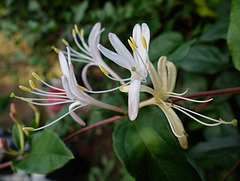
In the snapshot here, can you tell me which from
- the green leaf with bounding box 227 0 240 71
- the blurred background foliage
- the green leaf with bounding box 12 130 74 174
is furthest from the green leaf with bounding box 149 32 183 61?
the green leaf with bounding box 12 130 74 174

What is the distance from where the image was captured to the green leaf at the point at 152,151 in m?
0.41

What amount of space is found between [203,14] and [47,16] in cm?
76

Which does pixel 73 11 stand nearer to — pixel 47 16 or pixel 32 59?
pixel 47 16

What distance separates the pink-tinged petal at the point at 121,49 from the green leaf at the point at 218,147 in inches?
16.6

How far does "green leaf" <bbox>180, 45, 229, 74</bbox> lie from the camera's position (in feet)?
2.60

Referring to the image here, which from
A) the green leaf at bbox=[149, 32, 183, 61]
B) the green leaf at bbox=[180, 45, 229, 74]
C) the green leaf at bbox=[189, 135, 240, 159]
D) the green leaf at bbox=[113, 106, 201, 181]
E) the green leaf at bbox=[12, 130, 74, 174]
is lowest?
the green leaf at bbox=[189, 135, 240, 159]

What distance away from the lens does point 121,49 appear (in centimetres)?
39

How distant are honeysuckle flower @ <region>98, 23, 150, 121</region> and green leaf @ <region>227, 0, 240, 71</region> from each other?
0.17m

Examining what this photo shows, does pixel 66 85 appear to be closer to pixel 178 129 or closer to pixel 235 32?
pixel 178 129

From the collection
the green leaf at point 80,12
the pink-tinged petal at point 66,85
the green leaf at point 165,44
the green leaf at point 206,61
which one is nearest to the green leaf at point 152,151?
the pink-tinged petal at point 66,85

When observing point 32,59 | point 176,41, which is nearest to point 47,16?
point 32,59

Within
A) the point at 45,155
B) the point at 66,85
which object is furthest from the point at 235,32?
the point at 45,155

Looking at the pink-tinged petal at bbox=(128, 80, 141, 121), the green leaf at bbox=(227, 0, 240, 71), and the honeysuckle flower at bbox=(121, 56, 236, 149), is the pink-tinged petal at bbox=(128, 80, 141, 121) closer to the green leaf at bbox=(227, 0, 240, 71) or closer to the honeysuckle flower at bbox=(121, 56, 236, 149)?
the honeysuckle flower at bbox=(121, 56, 236, 149)

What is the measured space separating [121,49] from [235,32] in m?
0.22
